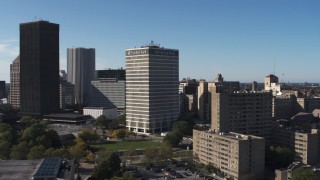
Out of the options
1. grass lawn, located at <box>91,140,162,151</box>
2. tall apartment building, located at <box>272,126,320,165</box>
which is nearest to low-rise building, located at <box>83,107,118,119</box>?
grass lawn, located at <box>91,140,162,151</box>

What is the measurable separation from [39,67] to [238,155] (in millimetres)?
113724

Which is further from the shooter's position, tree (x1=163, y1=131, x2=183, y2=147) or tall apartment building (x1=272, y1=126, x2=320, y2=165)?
tree (x1=163, y1=131, x2=183, y2=147)

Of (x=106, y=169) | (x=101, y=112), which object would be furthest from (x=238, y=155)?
(x=101, y=112)

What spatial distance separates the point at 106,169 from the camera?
236 feet

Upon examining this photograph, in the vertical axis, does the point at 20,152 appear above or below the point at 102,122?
below

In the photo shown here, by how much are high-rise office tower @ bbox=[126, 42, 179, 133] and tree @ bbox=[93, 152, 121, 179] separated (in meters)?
62.8

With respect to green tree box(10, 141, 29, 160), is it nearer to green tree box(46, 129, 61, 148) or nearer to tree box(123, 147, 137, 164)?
green tree box(46, 129, 61, 148)

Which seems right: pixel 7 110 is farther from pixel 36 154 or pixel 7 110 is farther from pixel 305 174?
pixel 305 174

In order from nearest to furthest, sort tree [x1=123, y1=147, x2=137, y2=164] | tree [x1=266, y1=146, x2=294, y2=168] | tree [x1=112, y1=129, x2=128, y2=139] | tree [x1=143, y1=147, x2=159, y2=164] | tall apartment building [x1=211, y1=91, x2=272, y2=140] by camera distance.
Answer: tree [x1=143, y1=147, x2=159, y2=164] → tree [x1=266, y1=146, x2=294, y2=168] → tree [x1=123, y1=147, x2=137, y2=164] → tall apartment building [x1=211, y1=91, x2=272, y2=140] → tree [x1=112, y1=129, x2=128, y2=139]

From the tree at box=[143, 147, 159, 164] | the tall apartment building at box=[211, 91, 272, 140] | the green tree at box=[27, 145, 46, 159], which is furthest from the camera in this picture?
the tall apartment building at box=[211, 91, 272, 140]

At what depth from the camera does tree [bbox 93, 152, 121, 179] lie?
234ft

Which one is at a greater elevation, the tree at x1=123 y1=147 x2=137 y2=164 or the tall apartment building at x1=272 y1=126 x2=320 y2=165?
the tall apartment building at x1=272 y1=126 x2=320 y2=165

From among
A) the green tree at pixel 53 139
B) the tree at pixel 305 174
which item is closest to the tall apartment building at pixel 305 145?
the tree at pixel 305 174

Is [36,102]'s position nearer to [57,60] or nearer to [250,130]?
[57,60]
